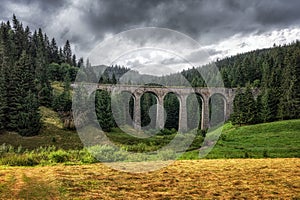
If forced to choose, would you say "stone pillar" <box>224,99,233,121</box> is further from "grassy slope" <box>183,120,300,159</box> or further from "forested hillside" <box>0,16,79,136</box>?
"forested hillside" <box>0,16,79,136</box>

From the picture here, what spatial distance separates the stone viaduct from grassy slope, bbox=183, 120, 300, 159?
1349cm

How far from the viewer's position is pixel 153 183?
36.3ft

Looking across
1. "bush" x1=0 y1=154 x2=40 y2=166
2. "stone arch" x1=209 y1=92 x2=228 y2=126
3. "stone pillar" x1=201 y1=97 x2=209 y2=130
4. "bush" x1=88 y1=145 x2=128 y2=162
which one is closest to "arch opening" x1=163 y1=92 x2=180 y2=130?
"stone arch" x1=209 y1=92 x2=228 y2=126

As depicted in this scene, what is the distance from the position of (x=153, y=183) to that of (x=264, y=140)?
98.4 feet

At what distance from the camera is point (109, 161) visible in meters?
16.7

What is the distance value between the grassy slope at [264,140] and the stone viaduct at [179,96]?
1349 cm

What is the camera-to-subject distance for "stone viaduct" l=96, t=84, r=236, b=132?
55875mm

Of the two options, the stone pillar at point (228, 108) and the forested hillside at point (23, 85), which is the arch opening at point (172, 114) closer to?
the stone pillar at point (228, 108)

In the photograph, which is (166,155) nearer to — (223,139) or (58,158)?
(58,158)

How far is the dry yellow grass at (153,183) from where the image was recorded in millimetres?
9414

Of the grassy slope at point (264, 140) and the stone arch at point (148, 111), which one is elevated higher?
the stone arch at point (148, 111)

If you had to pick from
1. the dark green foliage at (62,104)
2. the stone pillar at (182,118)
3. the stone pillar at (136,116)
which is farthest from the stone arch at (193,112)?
the dark green foliage at (62,104)

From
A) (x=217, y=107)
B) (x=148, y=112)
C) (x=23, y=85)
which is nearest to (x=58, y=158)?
(x=23, y=85)

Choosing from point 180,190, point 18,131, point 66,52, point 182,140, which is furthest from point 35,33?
point 180,190
